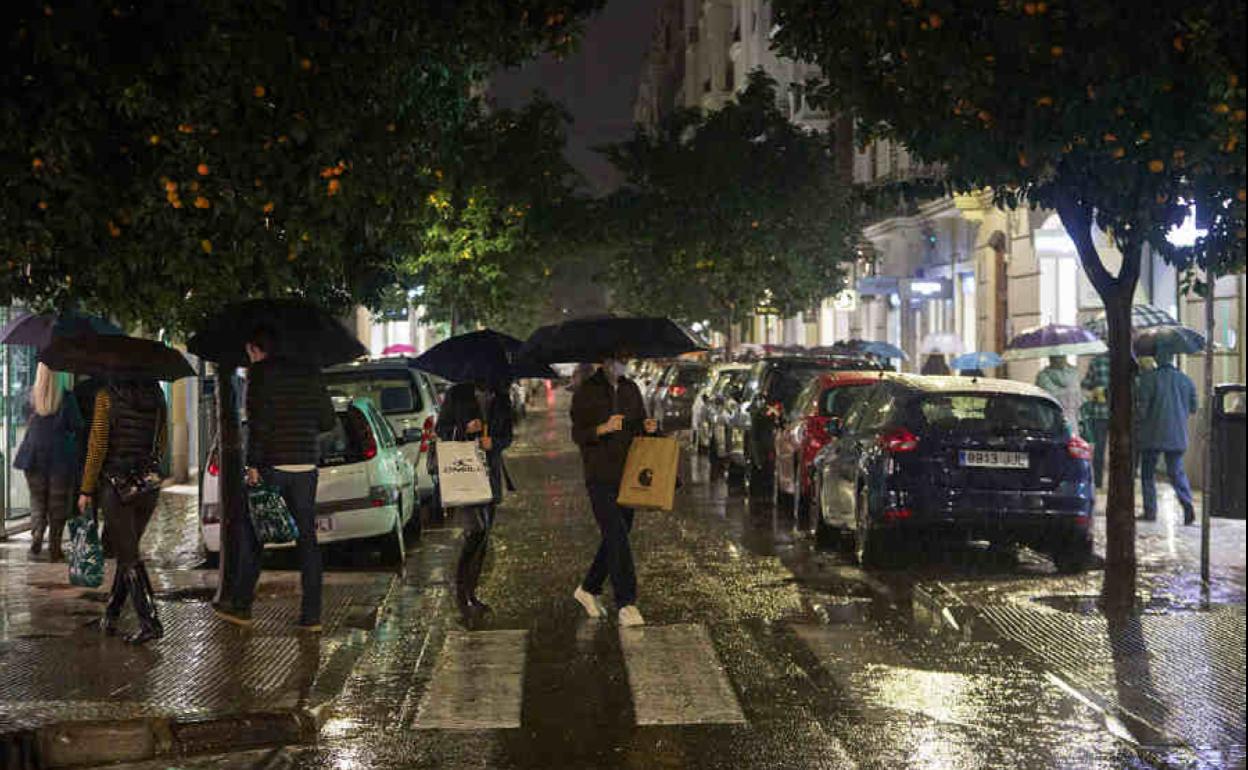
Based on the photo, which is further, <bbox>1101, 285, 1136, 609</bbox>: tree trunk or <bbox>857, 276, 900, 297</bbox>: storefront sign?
<bbox>857, 276, 900, 297</bbox>: storefront sign

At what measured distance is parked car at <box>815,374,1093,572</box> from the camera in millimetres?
14977

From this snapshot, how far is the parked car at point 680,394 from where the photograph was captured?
39312 millimetres

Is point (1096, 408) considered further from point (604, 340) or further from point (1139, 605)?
point (604, 340)

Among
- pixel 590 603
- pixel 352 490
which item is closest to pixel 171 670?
pixel 590 603

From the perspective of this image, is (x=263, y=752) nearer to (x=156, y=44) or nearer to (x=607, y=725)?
(x=607, y=725)

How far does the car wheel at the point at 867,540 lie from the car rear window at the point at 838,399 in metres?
4.18

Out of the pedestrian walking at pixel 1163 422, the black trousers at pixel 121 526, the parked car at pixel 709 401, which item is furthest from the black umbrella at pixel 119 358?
the parked car at pixel 709 401

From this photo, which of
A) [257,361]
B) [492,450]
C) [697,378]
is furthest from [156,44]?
[697,378]

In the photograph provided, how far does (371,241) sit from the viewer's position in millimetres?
12633

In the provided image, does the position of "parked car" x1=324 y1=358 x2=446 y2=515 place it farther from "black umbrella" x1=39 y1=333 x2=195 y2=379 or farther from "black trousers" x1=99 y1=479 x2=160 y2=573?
"black trousers" x1=99 y1=479 x2=160 y2=573

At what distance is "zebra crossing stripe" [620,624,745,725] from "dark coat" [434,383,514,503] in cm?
170

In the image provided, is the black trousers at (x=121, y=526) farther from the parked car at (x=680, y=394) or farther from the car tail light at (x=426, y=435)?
the parked car at (x=680, y=394)

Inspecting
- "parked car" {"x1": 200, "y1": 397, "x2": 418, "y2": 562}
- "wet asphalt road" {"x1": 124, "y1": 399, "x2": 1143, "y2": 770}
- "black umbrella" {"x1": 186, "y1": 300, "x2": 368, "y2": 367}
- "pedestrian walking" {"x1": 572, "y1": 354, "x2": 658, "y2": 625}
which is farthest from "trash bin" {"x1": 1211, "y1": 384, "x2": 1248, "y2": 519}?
"parked car" {"x1": 200, "y1": 397, "x2": 418, "y2": 562}

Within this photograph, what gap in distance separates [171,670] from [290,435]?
1943 millimetres
